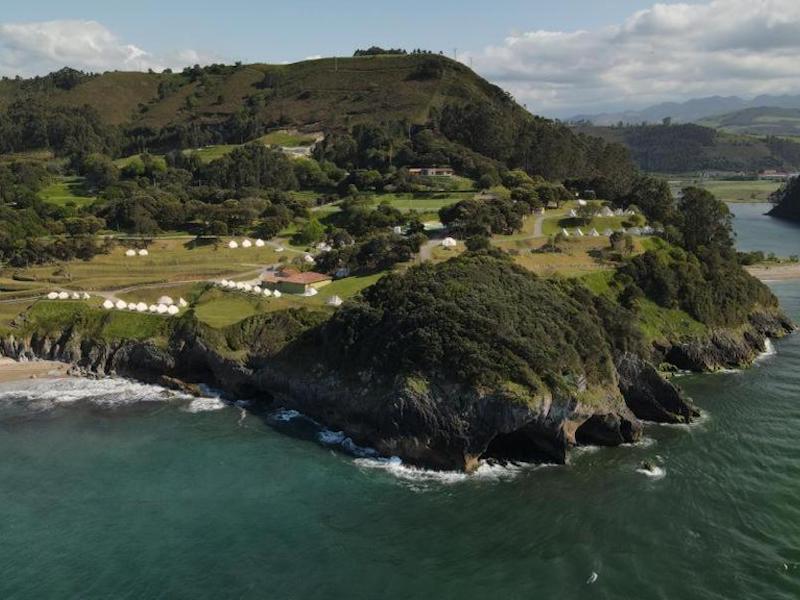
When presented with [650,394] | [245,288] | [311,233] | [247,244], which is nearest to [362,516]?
[650,394]

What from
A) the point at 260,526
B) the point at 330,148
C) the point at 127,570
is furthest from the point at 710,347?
the point at 330,148

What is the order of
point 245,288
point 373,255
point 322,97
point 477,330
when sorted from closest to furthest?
point 477,330, point 245,288, point 373,255, point 322,97

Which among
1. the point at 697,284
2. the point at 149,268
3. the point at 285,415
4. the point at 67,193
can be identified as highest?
the point at 67,193

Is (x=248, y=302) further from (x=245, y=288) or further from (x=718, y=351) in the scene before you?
(x=718, y=351)

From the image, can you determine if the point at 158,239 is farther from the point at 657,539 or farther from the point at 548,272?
the point at 657,539

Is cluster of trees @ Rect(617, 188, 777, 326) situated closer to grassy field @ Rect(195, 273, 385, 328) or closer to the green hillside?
grassy field @ Rect(195, 273, 385, 328)

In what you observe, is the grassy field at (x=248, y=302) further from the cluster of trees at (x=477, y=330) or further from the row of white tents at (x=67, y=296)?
the row of white tents at (x=67, y=296)

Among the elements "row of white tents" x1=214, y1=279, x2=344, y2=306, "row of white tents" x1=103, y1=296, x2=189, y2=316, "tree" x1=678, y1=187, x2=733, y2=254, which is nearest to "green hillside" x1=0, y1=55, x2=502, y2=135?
"tree" x1=678, y1=187, x2=733, y2=254
